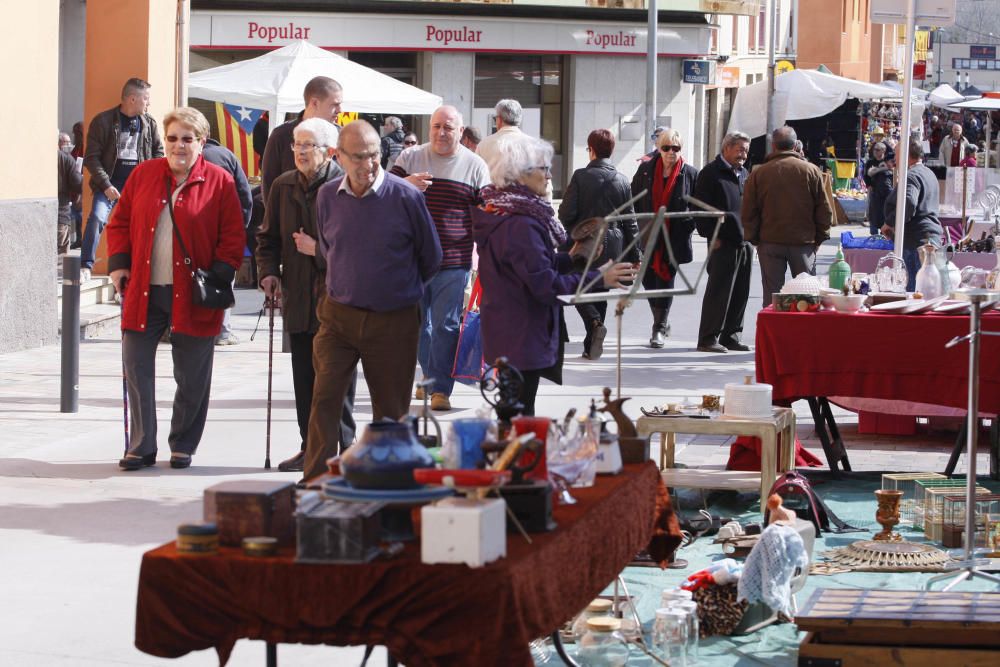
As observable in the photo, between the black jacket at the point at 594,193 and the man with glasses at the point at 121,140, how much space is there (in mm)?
3982

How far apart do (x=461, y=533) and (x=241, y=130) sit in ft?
56.9

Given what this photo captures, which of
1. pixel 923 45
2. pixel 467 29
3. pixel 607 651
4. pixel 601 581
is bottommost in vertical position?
pixel 607 651

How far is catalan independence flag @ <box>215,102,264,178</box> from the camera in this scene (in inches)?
805

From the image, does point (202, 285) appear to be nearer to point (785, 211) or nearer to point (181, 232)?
point (181, 232)

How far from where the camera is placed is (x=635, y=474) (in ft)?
17.5

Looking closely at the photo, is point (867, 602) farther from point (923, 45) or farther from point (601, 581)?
point (923, 45)

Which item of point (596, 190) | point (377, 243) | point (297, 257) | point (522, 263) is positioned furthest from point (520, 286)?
point (596, 190)

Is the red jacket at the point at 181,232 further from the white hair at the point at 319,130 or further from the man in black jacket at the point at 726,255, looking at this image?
the man in black jacket at the point at 726,255

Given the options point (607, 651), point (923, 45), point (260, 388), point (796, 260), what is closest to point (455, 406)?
point (260, 388)

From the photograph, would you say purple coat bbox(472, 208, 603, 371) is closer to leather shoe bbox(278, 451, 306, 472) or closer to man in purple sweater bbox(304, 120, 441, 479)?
man in purple sweater bbox(304, 120, 441, 479)

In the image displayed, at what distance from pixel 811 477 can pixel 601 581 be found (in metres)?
4.66

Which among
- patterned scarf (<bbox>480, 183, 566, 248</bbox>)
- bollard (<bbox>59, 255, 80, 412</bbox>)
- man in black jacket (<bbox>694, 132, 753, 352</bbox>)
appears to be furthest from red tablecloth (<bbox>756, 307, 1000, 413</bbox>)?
man in black jacket (<bbox>694, 132, 753, 352</bbox>)

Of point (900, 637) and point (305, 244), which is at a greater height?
point (305, 244)

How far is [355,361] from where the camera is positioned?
7785 millimetres
